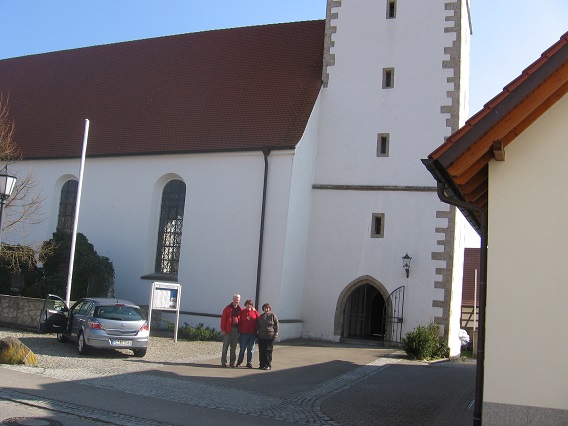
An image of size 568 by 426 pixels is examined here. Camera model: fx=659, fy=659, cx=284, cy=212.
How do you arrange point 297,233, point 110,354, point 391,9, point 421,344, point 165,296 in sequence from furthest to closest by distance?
point 391,9
point 297,233
point 165,296
point 421,344
point 110,354

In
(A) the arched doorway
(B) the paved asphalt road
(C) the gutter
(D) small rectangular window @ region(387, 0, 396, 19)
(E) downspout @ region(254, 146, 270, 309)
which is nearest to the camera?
(C) the gutter

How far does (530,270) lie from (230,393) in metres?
5.85

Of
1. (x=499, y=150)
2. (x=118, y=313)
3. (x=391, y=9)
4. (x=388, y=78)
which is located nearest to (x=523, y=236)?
(x=499, y=150)

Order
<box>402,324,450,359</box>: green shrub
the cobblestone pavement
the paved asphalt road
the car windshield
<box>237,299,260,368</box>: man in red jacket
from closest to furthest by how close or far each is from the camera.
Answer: the paved asphalt road, the cobblestone pavement, <box>237,299,260,368</box>: man in red jacket, the car windshield, <box>402,324,450,359</box>: green shrub

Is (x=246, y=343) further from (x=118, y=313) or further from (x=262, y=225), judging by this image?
(x=262, y=225)

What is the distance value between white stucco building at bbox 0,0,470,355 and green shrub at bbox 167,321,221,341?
1.84 feet

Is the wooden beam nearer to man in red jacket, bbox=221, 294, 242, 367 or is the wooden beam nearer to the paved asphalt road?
the paved asphalt road

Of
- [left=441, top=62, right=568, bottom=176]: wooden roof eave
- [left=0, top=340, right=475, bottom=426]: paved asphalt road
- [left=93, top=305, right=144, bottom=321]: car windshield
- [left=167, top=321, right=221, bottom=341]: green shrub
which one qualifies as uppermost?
[left=441, top=62, right=568, bottom=176]: wooden roof eave

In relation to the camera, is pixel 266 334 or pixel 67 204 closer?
pixel 266 334

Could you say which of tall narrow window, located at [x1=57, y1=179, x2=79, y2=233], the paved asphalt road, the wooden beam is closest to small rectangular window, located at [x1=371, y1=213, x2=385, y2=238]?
the paved asphalt road

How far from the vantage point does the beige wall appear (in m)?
7.41

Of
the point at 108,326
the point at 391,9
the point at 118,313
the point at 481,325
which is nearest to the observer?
the point at 481,325

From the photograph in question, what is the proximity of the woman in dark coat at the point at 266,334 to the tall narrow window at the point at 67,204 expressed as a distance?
1272 cm

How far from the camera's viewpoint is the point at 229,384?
12.3m
